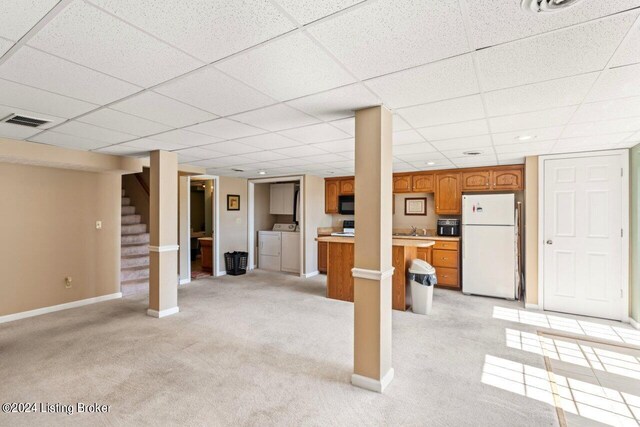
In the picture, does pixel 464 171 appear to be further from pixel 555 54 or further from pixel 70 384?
pixel 70 384

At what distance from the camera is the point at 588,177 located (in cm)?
423

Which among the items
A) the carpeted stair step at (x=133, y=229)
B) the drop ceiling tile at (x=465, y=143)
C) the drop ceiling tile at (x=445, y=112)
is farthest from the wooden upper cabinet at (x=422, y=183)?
the carpeted stair step at (x=133, y=229)

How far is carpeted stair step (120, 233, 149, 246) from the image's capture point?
6227 millimetres

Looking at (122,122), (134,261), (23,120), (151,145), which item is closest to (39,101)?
(122,122)

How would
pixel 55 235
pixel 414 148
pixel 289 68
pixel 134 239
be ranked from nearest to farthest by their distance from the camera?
1. pixel 289 68
2. pixel 414 148
3. pixel 55 235
4. pixel 134 239

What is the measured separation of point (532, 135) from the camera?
3.35 metres

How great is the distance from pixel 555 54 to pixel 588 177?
353cm

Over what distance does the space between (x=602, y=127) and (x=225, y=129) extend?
3694 millimetres

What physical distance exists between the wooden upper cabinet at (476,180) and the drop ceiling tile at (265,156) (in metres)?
3.31

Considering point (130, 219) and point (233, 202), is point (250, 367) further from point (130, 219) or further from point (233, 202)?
point (130, 219)

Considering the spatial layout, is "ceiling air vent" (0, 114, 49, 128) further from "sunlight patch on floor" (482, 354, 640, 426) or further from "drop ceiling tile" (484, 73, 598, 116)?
"sunlight patch on floor" (482, 354, 640, 426)

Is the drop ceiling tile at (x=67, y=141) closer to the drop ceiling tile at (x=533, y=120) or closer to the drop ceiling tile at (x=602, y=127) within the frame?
the drop ceiling tile at (x=533, y=120)

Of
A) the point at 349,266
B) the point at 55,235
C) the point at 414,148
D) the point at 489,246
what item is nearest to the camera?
the point at 414,148

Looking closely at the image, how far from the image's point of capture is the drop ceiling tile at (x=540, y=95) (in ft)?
6.58
